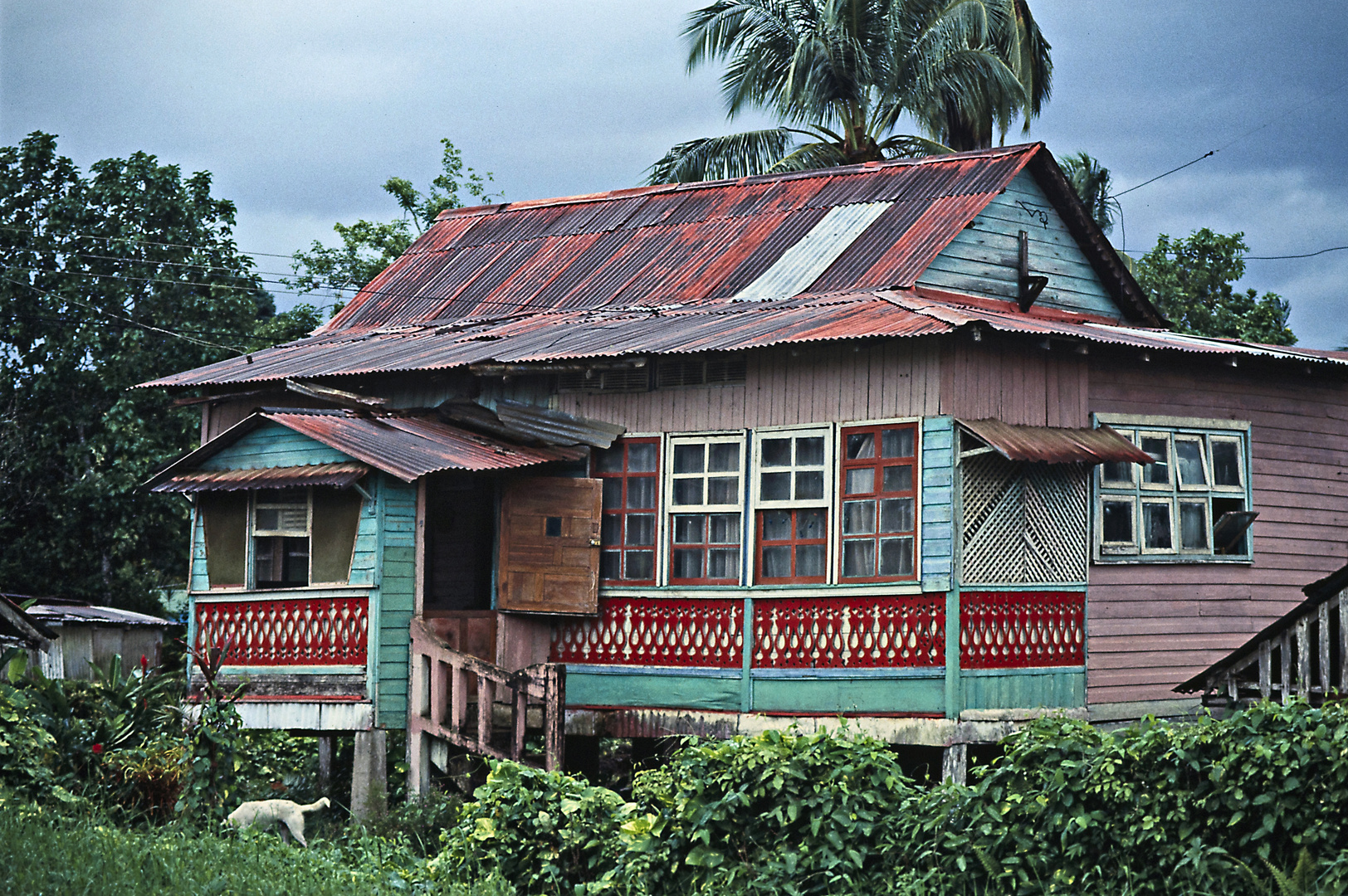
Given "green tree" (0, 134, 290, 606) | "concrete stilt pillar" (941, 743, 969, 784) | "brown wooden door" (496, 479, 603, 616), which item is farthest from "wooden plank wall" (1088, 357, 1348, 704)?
"green tree" (0, 134, 290, 606)

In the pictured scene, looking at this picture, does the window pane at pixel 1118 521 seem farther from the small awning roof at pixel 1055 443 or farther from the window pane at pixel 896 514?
the window pane at pixel 896 514

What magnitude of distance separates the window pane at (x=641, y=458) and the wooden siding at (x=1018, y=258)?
121 inches

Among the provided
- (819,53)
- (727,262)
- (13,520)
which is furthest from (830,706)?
(13,520)

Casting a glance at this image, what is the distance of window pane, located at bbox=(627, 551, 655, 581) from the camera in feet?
47.4

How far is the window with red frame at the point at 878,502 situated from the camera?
42.6ft

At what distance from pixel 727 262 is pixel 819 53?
33.9 feet

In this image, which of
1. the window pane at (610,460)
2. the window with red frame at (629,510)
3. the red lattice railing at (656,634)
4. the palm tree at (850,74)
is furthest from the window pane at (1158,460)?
the palm tree at (850,74)

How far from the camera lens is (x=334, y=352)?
1759 centimetres

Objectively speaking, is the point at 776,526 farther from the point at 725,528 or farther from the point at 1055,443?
the point at 1055,443

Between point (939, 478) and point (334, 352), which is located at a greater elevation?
point (334, 352)

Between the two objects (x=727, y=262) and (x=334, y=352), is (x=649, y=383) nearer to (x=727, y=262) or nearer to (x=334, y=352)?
(x=727, y=262)

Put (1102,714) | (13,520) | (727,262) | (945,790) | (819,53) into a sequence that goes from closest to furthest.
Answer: (945,790), (1102,714), (727,262), (819,53), (13,520)

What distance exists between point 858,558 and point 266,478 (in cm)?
537

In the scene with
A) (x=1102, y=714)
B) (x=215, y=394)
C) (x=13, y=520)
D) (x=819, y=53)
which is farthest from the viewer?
(x=13, y=520)
